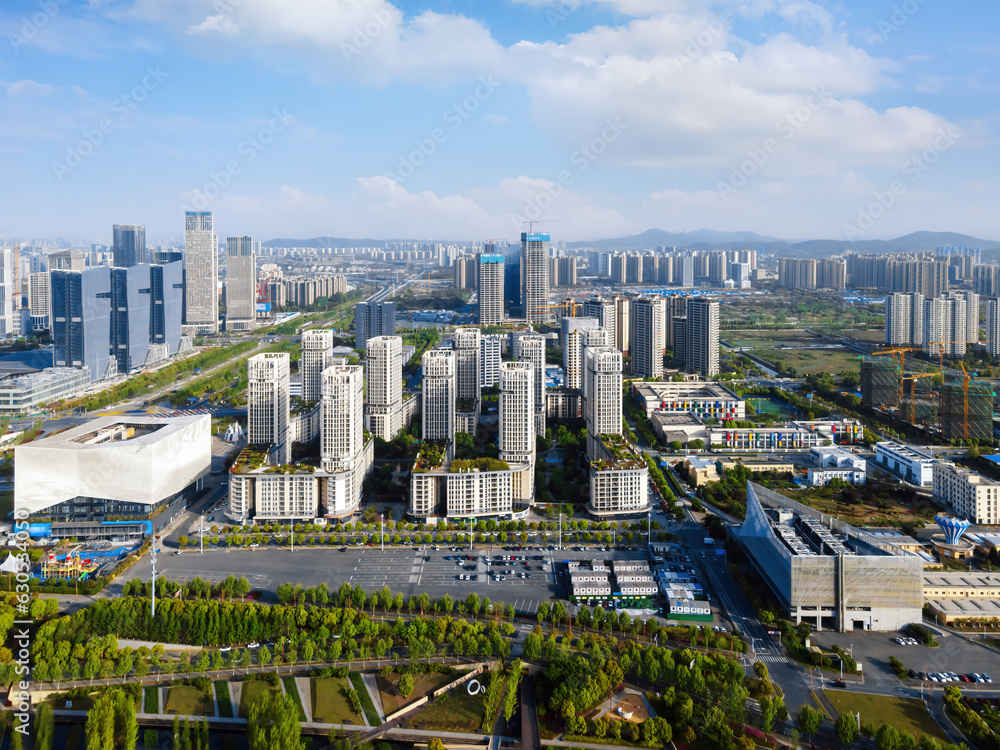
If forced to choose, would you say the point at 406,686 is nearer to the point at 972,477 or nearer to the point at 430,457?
the point at 430,457

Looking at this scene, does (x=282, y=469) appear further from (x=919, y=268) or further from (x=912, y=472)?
(x=919, y=268)

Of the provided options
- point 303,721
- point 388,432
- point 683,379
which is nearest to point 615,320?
point 683,379

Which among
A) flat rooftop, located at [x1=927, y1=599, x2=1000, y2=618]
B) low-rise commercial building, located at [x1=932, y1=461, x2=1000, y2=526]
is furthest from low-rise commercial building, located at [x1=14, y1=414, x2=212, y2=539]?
low-rise commercial building, located at [x1=932, y1=461, x2=1000, y2=526]

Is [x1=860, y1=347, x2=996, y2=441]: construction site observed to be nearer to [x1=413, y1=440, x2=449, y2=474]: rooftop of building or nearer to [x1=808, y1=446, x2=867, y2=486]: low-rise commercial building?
[x1=808, y1=446, x2=867, y2=486]: low-rise commercial building

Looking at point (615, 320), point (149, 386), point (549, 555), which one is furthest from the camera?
point (615, 320)

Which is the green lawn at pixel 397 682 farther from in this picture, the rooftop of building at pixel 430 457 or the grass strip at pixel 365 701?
the rooftop of building at pixel 430 457

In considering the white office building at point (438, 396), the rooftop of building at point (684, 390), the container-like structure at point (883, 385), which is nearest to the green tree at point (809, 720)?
the white office building at point (438, 396)
